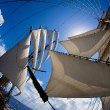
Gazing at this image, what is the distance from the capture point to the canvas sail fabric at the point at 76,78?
13.6 m

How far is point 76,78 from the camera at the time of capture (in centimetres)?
1415

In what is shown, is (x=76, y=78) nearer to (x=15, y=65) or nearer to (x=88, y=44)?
(x=88, y=44)

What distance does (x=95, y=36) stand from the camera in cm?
2069

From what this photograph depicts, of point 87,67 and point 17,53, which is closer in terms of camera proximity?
point 87,67

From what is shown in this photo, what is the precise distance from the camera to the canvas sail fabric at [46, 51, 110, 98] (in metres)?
13.6

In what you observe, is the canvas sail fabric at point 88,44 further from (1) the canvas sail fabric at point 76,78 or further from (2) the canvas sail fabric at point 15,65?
(1) the canvas sail fabric at point 76,78

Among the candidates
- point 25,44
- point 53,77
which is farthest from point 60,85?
point 25,44

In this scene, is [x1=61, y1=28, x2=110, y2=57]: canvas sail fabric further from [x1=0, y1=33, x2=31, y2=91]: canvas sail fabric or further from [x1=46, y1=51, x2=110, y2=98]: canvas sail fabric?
[x1=46, y1=51, x2=110, y2=98]: canvas sail fabric

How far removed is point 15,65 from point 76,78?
7.88 metres

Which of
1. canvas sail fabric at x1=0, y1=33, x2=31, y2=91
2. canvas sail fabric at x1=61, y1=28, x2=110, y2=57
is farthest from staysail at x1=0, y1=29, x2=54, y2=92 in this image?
canvas sail fabric at x1=61, y1=28, x2=110, y2=57

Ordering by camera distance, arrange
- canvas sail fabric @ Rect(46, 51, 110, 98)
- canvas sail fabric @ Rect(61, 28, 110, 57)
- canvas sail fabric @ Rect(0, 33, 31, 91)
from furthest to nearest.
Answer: canvas sail fabric @ Rect(61, 28, 110, 57), canvas sail fabric @ Rect(0, 33, 31, 91), canvas sail fabric @ Rect(46, 51, 110, 98)

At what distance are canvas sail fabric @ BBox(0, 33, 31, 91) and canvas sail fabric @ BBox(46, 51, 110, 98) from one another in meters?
6.35

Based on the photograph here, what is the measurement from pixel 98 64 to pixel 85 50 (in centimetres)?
643

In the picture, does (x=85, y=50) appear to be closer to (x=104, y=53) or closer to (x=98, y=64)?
(x=104, y=53)
